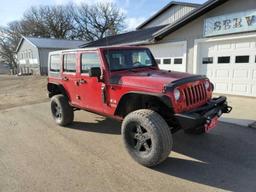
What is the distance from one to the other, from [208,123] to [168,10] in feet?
63.7

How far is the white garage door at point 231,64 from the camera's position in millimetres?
7926

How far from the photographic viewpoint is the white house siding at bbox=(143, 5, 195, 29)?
63.3ft

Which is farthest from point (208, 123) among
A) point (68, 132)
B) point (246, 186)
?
point (68, 132)

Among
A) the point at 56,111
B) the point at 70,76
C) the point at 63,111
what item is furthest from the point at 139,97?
the point at 56,111

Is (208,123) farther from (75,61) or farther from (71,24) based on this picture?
(71,24)

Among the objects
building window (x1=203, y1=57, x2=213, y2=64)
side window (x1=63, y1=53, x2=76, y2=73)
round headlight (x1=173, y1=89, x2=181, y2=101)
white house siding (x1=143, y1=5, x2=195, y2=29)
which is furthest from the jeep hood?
white house siding (x1=143, y1=5, x2=195, y2=29)

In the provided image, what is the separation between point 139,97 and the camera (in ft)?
12.7

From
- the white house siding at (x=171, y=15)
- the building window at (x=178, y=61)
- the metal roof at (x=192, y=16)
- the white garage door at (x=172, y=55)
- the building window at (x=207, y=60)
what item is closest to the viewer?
the metal roof at (x=192, y=16)

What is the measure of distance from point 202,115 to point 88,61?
2.60m

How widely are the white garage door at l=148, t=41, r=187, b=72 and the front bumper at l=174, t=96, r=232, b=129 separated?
248 inches

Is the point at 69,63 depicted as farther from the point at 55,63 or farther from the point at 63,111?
the point at 63,111

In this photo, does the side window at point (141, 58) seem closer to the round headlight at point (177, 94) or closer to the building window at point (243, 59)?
the round headlight at point (177, 94)

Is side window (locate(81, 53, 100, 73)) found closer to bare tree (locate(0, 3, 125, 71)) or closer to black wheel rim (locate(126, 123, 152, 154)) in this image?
black wheel rim (locate(126, 123, 152, 154))

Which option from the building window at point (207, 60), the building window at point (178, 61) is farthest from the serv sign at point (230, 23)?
the building window at point (178, 61)
